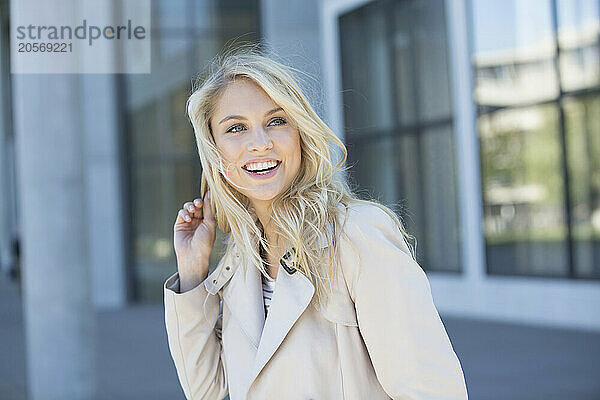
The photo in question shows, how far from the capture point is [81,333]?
5523 millimetres

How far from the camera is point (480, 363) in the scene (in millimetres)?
7430

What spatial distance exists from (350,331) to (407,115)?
37.9 feet

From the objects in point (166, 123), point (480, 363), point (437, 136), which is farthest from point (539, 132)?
point (166, 123)

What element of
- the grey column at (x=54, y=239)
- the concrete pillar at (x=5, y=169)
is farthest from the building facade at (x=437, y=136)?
the concrete pillar at (x=5, y=169)

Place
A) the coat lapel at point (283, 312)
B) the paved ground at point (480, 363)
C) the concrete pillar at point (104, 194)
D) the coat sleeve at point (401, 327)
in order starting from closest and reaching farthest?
the coat sleeve at point (401, 327), the coat lapel at point (283, 312), the paved ground at point (480, 363), the concrete pillar at point (104, 194)

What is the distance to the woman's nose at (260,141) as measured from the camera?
184cm

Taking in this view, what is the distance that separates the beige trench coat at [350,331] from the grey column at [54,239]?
3.70m

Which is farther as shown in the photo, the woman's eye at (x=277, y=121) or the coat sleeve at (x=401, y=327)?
the woman's eye at (x=277, y=121)

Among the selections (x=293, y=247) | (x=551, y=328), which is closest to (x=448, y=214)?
(x=551, y=328)

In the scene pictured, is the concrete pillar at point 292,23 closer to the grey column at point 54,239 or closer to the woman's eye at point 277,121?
the grey column at point 54,239

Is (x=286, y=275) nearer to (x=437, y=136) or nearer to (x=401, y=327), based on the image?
(x=401, y=327)

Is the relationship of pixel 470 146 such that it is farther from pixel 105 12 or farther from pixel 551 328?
pixel 105 12

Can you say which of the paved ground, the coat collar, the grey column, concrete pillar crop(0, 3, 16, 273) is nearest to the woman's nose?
the coat collar

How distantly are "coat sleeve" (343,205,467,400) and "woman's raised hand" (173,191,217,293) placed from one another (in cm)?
55
